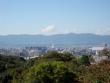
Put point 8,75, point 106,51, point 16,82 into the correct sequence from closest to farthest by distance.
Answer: point 106,51 → point 16,82 → point 8,75

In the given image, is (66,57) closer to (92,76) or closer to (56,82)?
(56,82)

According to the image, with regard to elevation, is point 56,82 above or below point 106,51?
below

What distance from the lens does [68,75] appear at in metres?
13.8

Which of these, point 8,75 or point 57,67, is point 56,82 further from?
point 8,75

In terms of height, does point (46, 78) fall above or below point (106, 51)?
below

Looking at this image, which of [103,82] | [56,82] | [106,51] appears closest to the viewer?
[103,82]

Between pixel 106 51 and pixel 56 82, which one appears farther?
pixel 106 51

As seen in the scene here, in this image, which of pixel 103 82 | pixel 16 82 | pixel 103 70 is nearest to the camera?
pixel 103 82

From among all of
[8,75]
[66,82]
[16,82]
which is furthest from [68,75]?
[8,75]

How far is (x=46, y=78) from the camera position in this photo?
13.7 meters

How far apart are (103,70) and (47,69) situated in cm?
427

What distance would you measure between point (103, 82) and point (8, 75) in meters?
17.1

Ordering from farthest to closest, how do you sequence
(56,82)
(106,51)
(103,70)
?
(106,51), (56,82), (103,70)

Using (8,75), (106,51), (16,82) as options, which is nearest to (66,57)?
(8,75)
